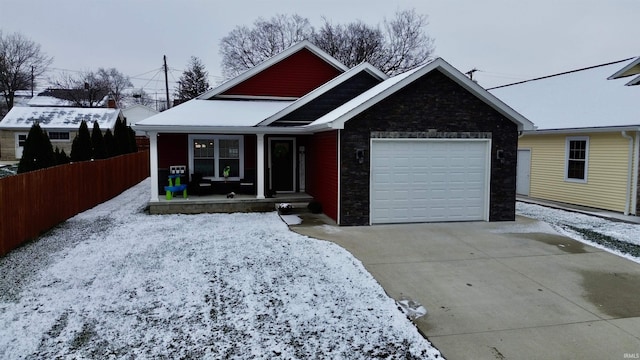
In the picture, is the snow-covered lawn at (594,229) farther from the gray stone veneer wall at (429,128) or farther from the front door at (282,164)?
the front door at (282,164)

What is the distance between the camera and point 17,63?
49.7m

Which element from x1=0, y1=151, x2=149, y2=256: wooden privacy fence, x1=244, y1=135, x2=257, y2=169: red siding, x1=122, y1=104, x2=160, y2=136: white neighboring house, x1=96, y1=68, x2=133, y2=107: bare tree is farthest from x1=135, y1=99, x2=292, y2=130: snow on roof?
x1=96, y1=68, x2=133, y2=107: bare tree

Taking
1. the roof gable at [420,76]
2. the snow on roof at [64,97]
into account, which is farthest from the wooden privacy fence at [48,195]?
the snow on roof at [64,97]

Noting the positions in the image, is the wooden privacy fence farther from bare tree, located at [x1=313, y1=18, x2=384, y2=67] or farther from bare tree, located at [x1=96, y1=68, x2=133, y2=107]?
bare tree, located at [x1=96, y1=68, x2=133, y2=107]

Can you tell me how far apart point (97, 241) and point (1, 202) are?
5.96 ft

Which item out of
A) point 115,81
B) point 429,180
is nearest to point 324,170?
point 429,180

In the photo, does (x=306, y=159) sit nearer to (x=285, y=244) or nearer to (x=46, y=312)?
(x=285, y=244)

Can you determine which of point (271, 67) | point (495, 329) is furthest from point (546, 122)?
point (495, 329)

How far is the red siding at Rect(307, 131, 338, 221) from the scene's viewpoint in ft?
35.8

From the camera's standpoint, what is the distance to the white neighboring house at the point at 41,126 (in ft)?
107

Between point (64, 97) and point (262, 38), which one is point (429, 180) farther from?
point (64, 97)

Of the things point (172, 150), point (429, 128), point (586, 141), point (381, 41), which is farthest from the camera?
point (381, 41)

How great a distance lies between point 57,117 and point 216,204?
92.2ft

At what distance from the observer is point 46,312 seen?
5285 mm
